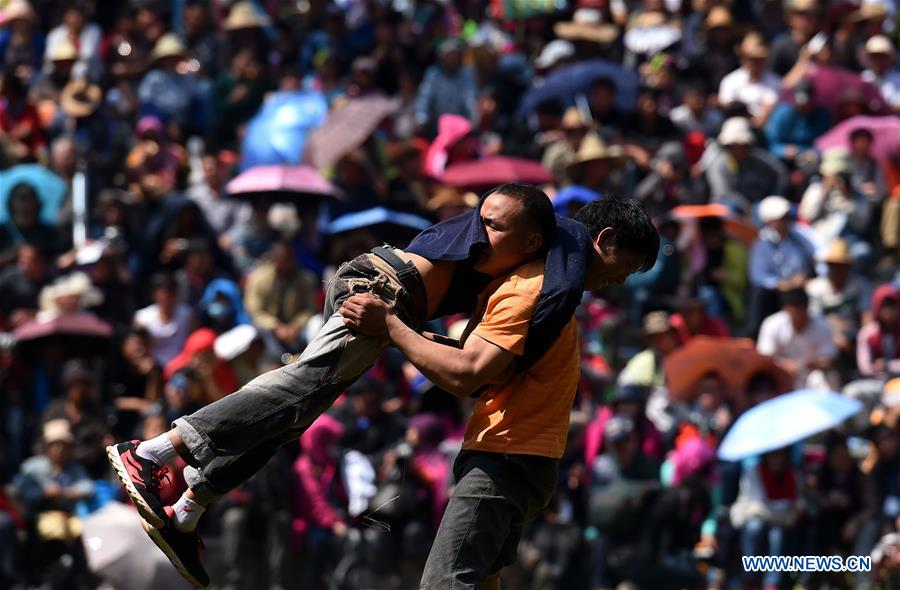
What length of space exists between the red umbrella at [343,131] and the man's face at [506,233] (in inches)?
305

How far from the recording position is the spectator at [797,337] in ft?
44.1

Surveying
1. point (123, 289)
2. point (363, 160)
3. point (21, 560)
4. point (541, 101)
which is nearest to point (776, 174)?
point (541, 101)

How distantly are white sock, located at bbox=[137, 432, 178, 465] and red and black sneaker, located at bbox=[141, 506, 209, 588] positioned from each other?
0.19 metres

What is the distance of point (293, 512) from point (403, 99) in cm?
567

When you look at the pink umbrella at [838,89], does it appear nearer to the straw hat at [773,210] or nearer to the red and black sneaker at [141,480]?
the straw hat at [773,210]

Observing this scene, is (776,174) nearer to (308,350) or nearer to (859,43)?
(859,43)

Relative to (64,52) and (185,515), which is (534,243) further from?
(64,52)

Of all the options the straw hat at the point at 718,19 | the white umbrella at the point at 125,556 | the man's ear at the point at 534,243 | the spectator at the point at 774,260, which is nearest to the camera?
the man's ear at the point at 534,243

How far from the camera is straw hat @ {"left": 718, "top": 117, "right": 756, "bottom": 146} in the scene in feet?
49.8

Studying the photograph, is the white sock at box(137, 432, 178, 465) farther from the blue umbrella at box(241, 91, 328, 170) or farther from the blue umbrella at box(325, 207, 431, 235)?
the blue umbrella at box(241, 91, 328, 170)

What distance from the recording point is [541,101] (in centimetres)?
1603

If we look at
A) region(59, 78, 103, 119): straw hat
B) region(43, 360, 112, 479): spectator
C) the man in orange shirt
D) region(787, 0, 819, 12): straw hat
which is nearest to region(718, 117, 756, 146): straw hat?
region(787, 0, 819, 12): straw hat

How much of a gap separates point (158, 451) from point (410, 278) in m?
1.14

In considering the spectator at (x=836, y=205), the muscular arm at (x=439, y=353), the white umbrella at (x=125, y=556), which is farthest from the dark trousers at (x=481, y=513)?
the spectator at (x=836, y=205)
